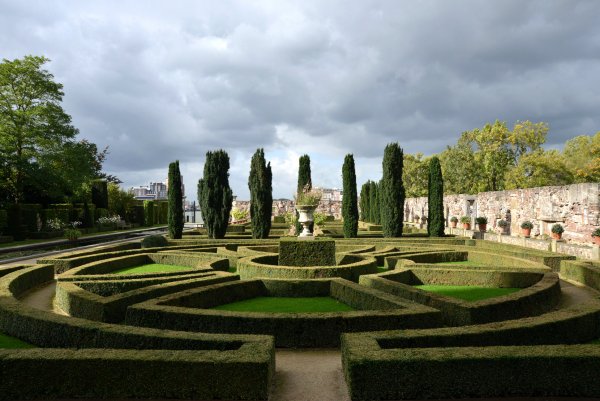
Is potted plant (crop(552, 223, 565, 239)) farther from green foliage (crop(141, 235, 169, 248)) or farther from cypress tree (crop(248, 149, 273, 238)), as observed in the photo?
green foliage (crop(141, 235, 169, 248))

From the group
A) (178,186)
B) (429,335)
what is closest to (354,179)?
(178,186)

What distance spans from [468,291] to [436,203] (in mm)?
15221

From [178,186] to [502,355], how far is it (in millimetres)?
23980

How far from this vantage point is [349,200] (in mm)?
25172

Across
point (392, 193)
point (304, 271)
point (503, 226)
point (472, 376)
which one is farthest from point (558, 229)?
point (472, 376)

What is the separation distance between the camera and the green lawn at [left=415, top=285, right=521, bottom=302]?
10.3 m

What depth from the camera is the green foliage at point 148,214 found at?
174ft


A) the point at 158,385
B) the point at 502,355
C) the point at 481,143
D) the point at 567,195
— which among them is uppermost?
the point at 481,143

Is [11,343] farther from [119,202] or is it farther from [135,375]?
[119,202]

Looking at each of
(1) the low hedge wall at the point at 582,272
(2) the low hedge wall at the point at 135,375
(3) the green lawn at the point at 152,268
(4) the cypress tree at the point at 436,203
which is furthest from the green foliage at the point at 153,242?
(1) the low hedge wall at the point at 582,272

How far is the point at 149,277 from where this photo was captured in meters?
11.2

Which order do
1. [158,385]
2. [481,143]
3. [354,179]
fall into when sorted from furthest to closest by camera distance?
[481,143]
[354,179]
[158,385]

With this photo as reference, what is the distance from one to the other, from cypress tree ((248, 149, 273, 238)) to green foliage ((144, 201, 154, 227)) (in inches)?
1194

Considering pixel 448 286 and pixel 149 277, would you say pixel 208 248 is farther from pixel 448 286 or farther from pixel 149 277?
pixel 448 286
